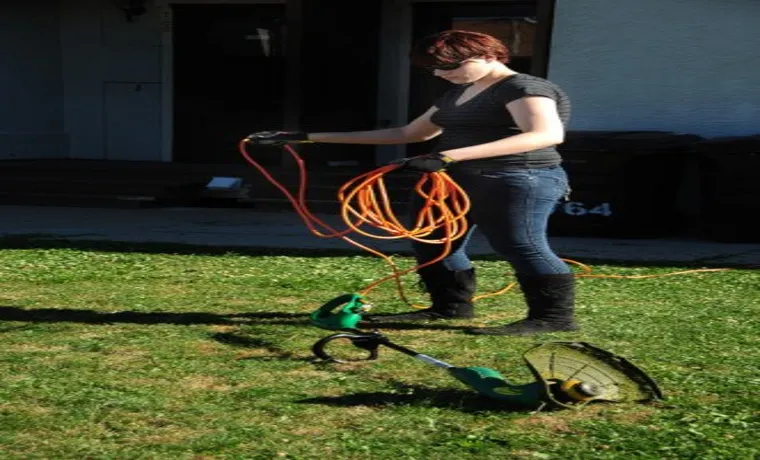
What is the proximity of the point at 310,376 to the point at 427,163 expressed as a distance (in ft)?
3.39

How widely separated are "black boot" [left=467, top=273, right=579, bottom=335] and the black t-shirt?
0.55 metres

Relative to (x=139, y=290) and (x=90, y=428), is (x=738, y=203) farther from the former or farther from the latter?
(x=90, y=428)

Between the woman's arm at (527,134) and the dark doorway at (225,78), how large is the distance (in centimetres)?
986

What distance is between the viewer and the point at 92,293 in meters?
6.99

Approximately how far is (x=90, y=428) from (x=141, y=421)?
0.59 ft

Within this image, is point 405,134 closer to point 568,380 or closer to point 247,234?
point 568,380

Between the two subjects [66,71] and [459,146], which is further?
[66,71]

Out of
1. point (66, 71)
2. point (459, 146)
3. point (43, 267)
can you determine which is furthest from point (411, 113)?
point (459, 146)

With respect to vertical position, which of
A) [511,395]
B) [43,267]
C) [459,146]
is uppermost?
[459,146]

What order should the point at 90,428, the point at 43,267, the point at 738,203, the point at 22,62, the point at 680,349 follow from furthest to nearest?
the point at 22,62 → the point at 738,203 → the point at 43,267 → the point at 680,349 → the point at 90,428

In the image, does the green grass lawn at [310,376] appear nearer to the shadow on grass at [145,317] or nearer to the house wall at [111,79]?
the shadow on grass at [145,317]

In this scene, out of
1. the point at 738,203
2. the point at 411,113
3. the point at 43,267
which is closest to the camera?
the point at 43,267

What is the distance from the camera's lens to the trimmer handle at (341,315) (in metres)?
5.37

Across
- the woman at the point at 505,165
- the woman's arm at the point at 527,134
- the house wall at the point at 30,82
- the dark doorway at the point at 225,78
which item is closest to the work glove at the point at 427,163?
the woman's arm at the point at 527,134
